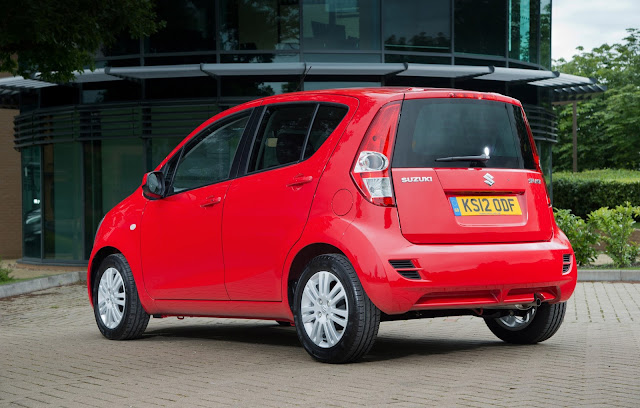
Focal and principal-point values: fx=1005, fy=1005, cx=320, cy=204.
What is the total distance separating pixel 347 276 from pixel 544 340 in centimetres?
203

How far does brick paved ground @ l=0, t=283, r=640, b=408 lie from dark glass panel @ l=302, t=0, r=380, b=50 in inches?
367

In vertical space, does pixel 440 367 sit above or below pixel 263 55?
below

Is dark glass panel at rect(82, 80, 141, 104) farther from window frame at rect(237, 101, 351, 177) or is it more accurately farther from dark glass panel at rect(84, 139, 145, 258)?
window frame at rect(237, 101, 351, 177)

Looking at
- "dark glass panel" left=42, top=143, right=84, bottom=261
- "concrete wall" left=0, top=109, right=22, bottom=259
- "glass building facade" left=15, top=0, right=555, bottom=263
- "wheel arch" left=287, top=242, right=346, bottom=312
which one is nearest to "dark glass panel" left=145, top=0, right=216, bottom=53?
"glass building facade" left=15, top=0, right=555, bottom=263

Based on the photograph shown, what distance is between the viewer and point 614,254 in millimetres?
16078

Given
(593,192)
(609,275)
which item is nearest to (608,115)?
(593,192)

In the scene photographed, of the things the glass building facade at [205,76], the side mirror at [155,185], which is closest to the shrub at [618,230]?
the glass building facade at [205,76]

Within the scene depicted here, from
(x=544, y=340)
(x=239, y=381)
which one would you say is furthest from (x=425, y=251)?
(x=544, y=340)

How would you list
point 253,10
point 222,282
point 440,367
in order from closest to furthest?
1. point 440,367
2. point 222,282
3. point 253,10

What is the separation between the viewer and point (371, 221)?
608cm

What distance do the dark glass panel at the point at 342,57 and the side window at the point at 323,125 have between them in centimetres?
1125

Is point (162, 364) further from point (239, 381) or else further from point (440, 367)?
point (440, 367)

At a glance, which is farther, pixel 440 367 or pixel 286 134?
pixel 286 134

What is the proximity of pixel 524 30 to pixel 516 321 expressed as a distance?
13.6 meters
